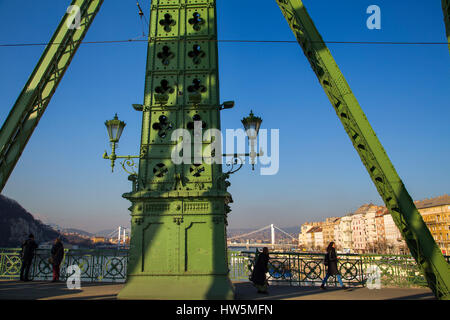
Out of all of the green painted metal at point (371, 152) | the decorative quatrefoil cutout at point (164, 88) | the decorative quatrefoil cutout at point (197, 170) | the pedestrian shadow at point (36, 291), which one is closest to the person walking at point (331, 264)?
the green painted metal at point (371, 152)

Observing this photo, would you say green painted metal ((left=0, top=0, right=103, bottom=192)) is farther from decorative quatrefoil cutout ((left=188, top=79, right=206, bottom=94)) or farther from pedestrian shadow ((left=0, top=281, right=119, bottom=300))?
pedestrian shadow ((left=0, top=281, right=119, bottom=300))

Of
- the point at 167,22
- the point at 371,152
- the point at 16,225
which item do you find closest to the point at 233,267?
the point at 371,152

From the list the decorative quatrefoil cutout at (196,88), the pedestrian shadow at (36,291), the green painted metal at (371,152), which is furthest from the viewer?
the decorative quatrefoil cutout at (196,88)

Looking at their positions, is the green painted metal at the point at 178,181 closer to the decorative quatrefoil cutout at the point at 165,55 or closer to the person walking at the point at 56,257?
the decorative quatrefoil cutout at the point at 165,55

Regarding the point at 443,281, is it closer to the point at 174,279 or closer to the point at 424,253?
the point at 424,253

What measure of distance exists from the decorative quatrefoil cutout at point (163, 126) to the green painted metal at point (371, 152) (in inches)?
174

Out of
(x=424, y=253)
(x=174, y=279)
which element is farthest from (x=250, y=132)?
(x=424, y=253)

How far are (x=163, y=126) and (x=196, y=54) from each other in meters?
2.56

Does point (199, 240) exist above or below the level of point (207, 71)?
below

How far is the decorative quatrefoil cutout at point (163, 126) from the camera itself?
9781mm

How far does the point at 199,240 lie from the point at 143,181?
2.34 m

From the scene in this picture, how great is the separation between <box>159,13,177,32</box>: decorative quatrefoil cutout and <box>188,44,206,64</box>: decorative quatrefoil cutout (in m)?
1.11

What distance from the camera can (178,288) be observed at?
819 cm
